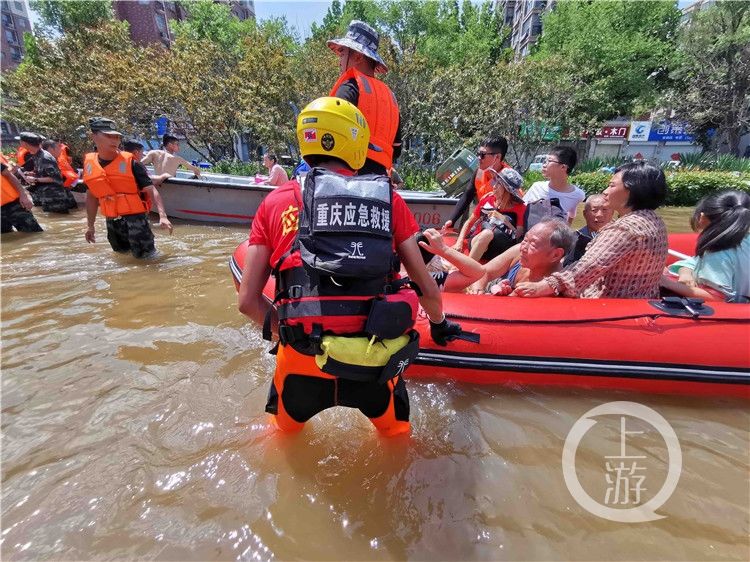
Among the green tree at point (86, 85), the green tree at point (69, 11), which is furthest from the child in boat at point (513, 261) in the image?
the green tree at point (69, 11)

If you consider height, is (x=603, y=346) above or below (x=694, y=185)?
below

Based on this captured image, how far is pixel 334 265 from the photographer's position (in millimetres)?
1296

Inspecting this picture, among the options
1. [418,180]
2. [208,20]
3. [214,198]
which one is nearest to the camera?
[214,198]

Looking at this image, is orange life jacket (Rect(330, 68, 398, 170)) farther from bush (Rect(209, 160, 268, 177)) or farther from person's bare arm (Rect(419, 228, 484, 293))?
bush (Rect(209, 160, 268, 177))

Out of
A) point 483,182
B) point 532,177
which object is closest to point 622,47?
point 532,177

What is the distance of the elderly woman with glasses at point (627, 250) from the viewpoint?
Answer: 2467 mm

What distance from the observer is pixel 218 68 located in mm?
Result: 11562

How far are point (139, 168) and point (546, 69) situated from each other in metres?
14.5

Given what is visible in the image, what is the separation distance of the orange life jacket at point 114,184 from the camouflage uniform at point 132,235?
0.18 meters

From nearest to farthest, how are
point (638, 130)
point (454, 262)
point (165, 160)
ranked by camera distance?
point (454, 262) < point (165, 160) < point (638, 130)

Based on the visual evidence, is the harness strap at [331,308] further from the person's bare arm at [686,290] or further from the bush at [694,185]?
the bush at [694,185]

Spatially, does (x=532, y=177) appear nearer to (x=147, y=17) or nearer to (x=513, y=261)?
(x=513, y=261)

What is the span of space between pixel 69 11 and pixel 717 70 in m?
38.4

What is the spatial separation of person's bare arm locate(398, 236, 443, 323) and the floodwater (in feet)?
2.63
